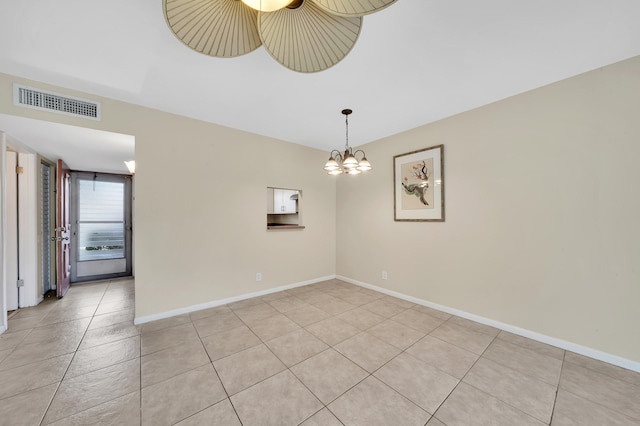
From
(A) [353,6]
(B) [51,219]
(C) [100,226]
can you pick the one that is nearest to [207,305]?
(B) [51,219]

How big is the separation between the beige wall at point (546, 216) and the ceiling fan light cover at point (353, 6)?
189cm

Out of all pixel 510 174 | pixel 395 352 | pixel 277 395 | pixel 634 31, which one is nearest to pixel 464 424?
pixel 395 352

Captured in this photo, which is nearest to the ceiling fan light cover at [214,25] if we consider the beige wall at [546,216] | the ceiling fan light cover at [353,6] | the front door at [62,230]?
the ceiling fan light cover at [353,6]

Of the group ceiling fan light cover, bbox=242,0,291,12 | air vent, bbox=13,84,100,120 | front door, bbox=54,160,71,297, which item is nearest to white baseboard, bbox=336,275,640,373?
ceiling fan light cover, bbox=242,0,291,12

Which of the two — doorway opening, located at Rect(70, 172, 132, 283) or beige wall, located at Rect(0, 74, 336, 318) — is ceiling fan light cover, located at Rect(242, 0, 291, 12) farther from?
doorway opening, located at Rect(70, 172, 132, 283)

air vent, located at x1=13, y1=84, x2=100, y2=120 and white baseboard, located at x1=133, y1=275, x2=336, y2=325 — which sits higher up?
air vent, located at x1=13, y1=84, x2=100, y2=120

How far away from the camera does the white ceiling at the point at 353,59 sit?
1.57m

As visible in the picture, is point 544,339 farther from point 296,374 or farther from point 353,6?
point 353,6

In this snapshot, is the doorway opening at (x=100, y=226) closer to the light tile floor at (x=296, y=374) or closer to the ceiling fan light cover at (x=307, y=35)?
the light tile floor at (x=296, y=374)

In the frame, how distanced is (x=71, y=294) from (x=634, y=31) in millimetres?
7444

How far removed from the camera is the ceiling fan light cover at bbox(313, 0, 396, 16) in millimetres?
1058

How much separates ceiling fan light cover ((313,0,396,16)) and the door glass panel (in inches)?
230

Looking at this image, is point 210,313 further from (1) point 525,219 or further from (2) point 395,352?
(1) point 525,219

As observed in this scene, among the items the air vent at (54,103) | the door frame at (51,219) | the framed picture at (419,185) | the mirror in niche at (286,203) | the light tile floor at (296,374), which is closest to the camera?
the light tile floor at (296,374)
